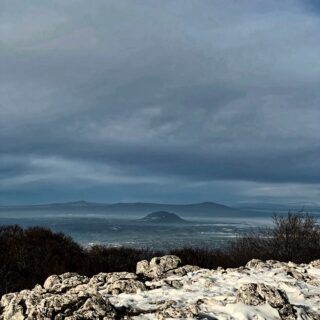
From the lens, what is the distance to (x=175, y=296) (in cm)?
1039

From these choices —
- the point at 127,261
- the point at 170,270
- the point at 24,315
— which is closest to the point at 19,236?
the point at 127,261

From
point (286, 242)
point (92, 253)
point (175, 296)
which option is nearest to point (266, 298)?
point (175, 296)

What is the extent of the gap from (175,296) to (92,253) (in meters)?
24.9

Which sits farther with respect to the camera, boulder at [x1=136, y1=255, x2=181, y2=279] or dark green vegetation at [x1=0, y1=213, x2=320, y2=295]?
dark green vegetation at [x1=0, y1=213, x2=320, y2=295]

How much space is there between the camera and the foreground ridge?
9.29m

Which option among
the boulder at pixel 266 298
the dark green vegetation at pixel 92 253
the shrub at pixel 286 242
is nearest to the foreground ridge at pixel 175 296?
the boulder at pixel 266 298

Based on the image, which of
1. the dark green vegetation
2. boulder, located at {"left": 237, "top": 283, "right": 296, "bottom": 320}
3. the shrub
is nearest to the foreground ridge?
boulder, located at {"left": 237, "top": 283, "right": 296, "bottom": 320}

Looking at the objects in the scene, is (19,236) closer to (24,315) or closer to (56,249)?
(56,249)

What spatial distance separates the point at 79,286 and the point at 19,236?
27.4 meters

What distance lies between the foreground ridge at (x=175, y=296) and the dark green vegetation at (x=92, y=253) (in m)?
10.9

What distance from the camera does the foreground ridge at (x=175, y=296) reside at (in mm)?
9289

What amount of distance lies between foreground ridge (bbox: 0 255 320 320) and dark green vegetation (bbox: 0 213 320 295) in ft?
35.6

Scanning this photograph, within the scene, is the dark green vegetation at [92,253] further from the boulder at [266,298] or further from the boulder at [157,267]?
the boulder at [266,298]

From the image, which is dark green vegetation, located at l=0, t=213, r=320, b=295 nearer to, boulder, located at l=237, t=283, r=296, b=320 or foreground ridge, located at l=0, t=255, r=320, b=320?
foreground ridge, located at l=0, t=255, r=320, b=320
